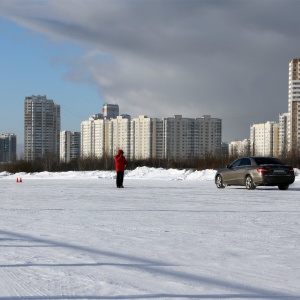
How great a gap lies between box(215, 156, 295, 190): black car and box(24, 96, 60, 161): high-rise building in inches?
3072

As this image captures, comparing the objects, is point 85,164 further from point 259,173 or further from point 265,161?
point 259,173

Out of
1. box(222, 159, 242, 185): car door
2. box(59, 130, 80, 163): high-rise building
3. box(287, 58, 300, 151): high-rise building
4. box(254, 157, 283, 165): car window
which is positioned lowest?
box(222, 159, 242, 185): car door

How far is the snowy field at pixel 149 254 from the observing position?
5.39 meters

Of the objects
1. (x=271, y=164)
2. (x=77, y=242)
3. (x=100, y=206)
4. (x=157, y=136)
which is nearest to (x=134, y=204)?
(x=100, y=206)

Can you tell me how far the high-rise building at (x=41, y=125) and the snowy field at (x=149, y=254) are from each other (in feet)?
292

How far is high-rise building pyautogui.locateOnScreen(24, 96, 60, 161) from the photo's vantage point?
10106cm

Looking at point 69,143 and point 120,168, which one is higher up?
point 69,143

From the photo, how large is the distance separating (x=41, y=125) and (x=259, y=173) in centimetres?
8435

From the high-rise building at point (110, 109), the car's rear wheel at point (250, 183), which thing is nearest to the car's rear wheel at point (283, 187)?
the car's rear wheel at point (250, 183)

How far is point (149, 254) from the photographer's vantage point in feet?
24.0

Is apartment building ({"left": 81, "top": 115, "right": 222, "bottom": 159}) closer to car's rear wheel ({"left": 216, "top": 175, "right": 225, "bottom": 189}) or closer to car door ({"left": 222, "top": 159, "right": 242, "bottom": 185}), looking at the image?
car's rear wheel ({"left": 216, "top": 175, "right": 225, "bottom": 189})

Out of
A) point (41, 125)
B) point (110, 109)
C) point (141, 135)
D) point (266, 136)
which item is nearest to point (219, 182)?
point (141, 135)

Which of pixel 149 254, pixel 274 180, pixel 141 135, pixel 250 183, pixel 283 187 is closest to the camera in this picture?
pixel 149 254

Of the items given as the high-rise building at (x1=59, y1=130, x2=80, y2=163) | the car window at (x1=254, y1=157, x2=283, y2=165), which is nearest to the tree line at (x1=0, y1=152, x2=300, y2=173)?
the car window at (x1=254, y1=157, x2=283, y2=165)
